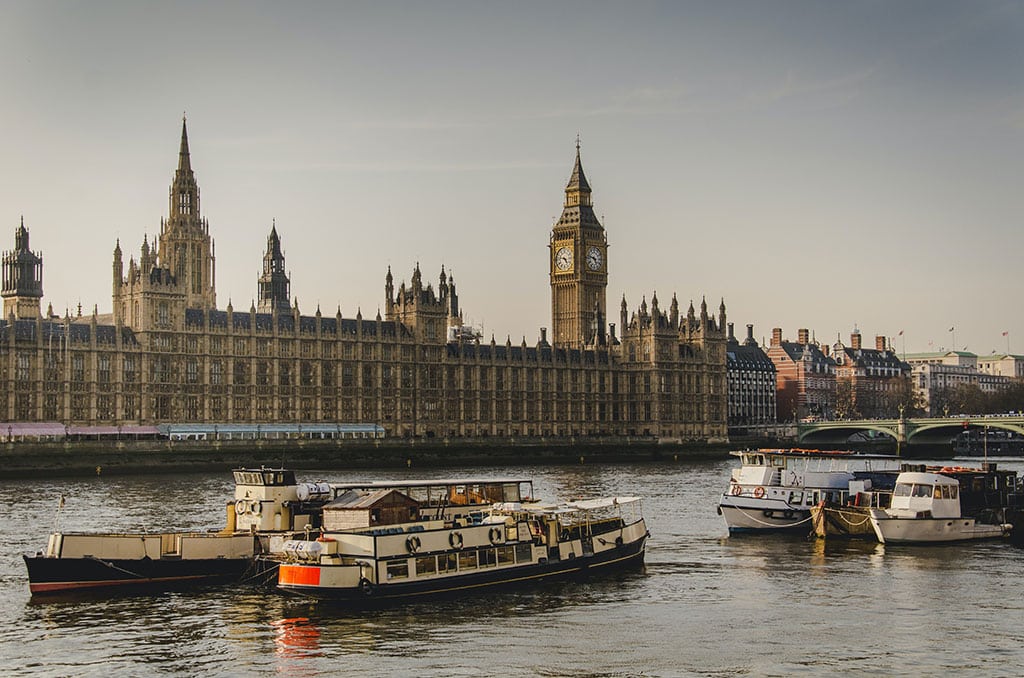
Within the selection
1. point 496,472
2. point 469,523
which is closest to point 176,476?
point 496,472

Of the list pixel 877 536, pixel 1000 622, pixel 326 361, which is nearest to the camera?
pixel 1000 622

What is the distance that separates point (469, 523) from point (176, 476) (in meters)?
71.9

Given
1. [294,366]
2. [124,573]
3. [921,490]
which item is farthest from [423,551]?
[294,366]

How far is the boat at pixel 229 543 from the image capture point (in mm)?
51844

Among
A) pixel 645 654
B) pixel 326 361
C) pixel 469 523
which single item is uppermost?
pixel 326 361

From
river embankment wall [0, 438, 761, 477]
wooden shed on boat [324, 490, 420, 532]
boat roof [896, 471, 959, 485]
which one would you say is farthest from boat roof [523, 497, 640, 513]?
river embankment wall [0, 438, 761, 477]

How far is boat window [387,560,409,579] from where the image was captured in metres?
49.3

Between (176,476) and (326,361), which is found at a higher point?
(326,361)

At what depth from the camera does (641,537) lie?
59969 mm

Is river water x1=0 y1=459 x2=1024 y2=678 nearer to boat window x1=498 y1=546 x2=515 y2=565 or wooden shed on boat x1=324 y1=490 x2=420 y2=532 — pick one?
boat window x1=498 y1=546 x2=515 y2=565

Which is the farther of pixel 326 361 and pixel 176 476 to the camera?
pixel 326 361

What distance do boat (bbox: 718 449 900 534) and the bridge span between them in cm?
7919

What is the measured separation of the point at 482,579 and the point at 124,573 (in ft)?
42.0

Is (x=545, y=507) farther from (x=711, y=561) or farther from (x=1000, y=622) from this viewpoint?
(x=1000, y=622)
